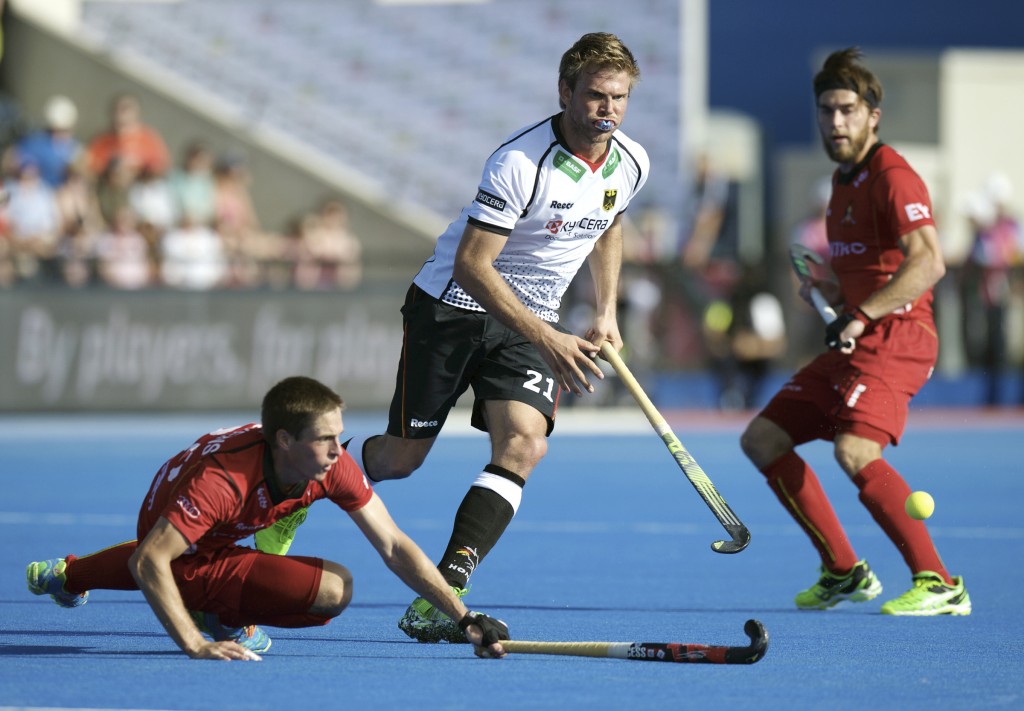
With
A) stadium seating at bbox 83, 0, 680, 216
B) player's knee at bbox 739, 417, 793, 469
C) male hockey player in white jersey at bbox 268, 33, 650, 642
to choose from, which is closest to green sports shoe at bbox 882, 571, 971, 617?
player's knee at bbox 739, 417, 793, 469

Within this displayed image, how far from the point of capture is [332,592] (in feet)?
17.5

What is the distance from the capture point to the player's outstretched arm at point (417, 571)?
16.7ft

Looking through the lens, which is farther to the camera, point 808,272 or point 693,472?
point 808,272

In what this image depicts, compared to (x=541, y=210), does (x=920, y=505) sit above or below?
below

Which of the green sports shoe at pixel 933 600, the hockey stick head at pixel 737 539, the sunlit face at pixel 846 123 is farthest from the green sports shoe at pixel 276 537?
the sunlit face at pixel 846 123

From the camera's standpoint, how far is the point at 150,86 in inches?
790

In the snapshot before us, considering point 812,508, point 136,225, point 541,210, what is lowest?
point 812,508

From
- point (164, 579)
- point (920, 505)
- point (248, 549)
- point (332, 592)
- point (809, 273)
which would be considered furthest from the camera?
point (809, 273)

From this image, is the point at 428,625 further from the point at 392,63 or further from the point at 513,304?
the point at 392,63

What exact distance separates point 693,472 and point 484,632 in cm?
120

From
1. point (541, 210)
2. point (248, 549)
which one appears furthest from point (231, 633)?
point (541, 210)

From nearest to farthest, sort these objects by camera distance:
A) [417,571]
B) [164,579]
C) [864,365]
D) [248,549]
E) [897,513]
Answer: [164,579] → [417,571] → [248,549] → [897,513] → [864,365]

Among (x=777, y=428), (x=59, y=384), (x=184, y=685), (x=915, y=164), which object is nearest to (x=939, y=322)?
(x=915, y=164)

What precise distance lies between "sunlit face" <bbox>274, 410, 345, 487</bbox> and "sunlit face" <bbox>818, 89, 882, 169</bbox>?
8.82 feet
